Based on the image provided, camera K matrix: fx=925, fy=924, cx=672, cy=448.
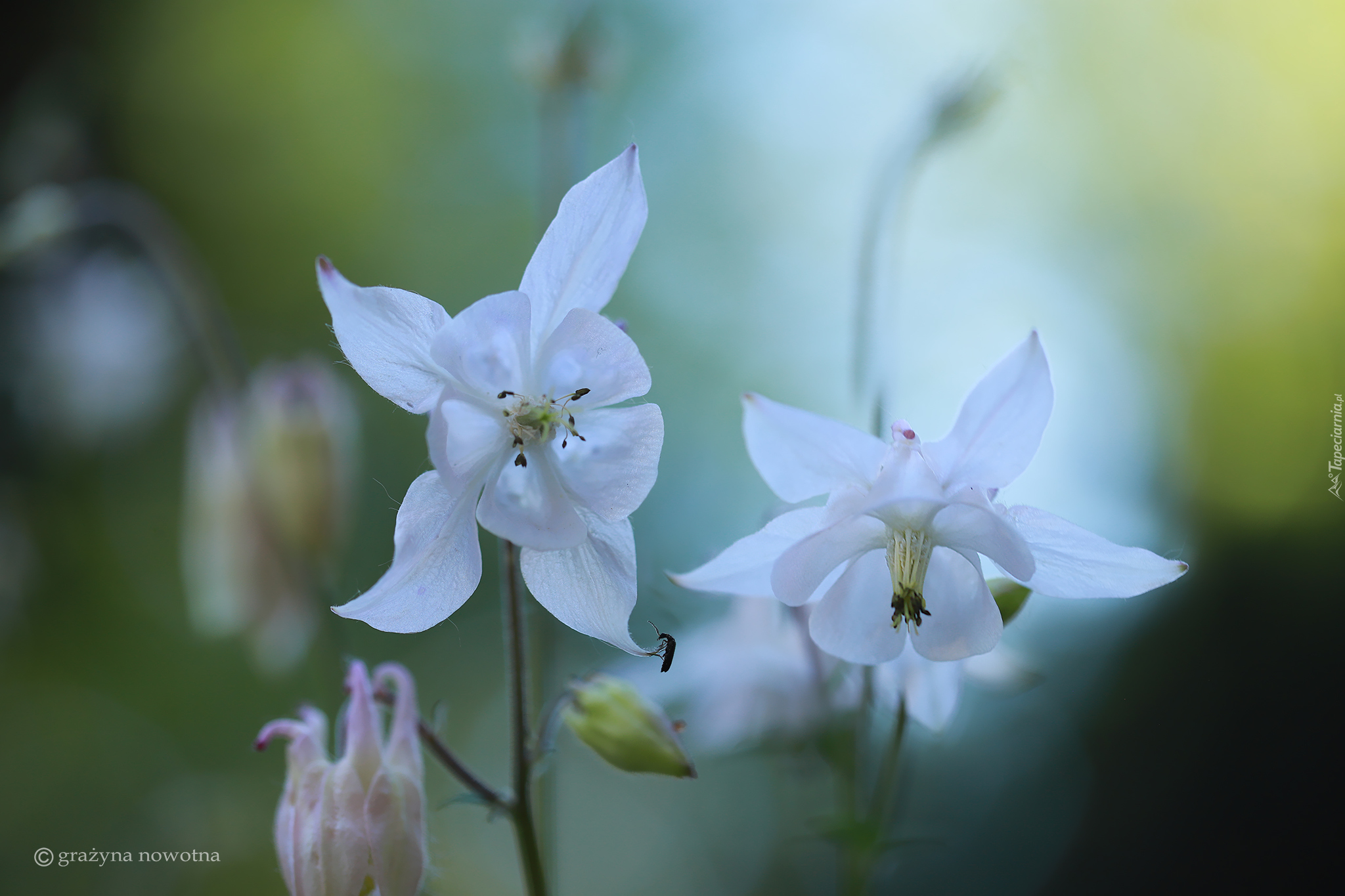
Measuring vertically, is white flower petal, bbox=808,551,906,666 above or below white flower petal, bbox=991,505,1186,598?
below

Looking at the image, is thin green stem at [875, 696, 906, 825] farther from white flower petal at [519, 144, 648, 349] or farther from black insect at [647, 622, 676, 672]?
white flower petal at [519, 144, 648, 349]

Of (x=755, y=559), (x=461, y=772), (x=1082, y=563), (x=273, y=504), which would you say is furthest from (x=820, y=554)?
(x=273, y=504)

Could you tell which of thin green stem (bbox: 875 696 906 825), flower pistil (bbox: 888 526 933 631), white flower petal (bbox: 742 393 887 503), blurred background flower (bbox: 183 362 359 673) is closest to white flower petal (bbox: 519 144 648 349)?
white flower petal (bbox: 742 393 887 503)

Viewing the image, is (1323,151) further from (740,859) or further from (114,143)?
(114,143)

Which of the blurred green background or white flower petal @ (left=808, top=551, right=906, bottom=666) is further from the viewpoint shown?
the blurred green background

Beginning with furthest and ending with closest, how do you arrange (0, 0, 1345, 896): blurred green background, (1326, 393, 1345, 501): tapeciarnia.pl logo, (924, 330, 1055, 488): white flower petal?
(0, 0, 1345, 896): blurred green background
(1326, 393, 1345, 501): tapeciarnia.pl logo
(924, 330, 1055, 488): white flower petal

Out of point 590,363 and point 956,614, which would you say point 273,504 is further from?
point 956,614
